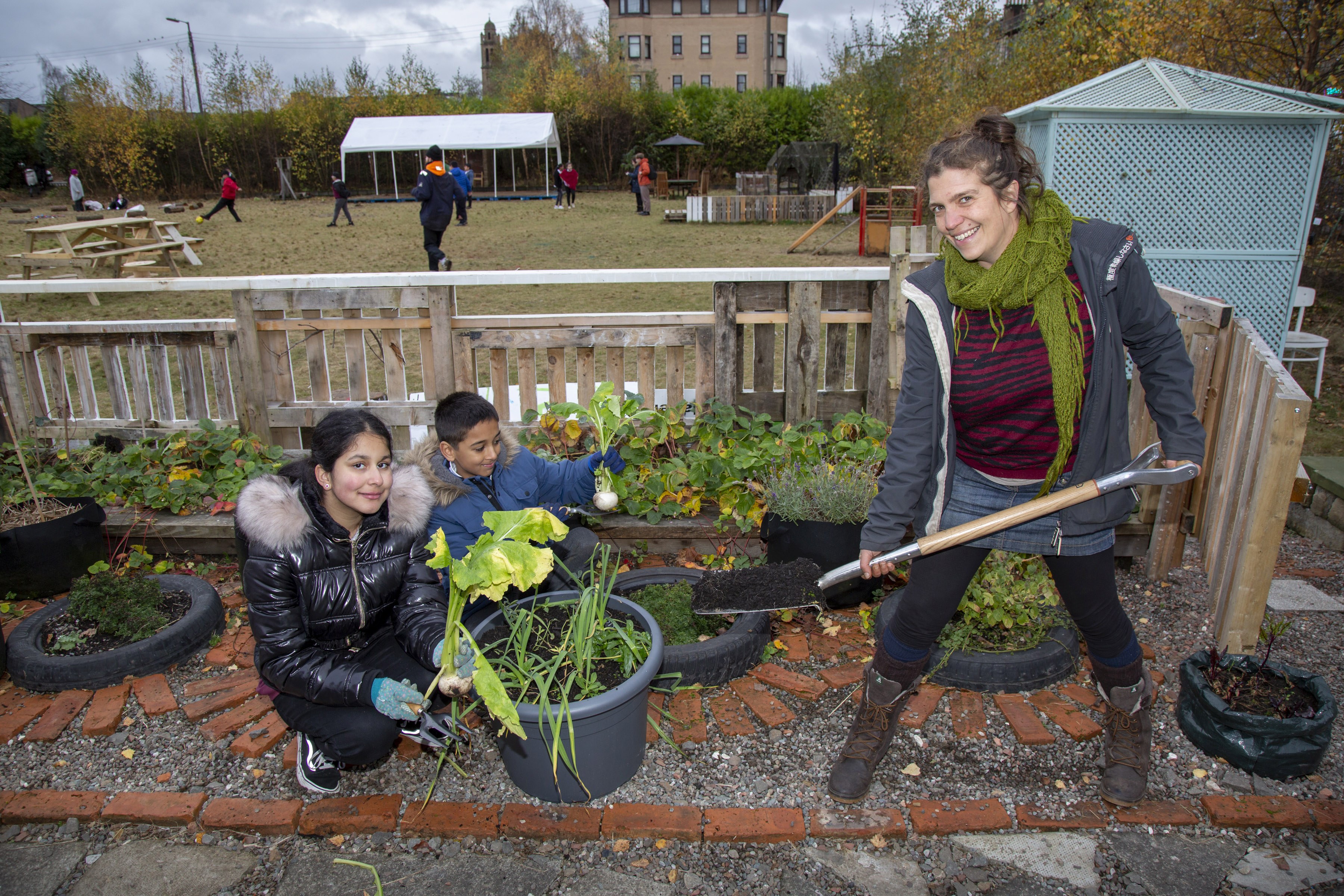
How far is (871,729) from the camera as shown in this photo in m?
2.34

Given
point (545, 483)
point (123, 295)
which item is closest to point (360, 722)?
point (545, 483)

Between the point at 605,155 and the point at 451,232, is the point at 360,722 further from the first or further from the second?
the point at 605,155

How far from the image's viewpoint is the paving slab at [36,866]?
83.0 inches

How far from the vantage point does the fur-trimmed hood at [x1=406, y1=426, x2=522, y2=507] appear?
9.09 ft

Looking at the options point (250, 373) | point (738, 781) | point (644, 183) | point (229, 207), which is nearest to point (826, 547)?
point (738, 781)

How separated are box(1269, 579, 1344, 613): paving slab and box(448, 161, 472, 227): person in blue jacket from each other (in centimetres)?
1623

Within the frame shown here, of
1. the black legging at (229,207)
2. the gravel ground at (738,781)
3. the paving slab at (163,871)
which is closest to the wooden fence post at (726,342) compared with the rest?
the gravel ground at (738,781)

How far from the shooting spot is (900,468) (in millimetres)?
2100

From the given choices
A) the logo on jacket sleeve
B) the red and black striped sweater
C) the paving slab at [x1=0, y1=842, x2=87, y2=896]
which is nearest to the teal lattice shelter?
the logo on jacket sleeve

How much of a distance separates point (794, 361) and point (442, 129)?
27543 mm

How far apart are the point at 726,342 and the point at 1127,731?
247 centimetres

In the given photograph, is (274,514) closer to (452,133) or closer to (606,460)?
(606,460)

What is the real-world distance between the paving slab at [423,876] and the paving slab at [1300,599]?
2986 mm

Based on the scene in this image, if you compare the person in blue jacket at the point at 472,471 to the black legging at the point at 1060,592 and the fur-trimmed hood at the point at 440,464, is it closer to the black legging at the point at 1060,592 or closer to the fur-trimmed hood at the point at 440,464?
the fur-trimmed hood at the point at 440,464
